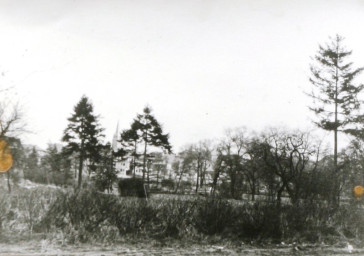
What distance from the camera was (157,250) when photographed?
950 centimetres

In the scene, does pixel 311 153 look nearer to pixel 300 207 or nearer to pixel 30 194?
pixel 300 207

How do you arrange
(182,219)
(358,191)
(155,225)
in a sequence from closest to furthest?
(155,225), (182,219), (358,191)

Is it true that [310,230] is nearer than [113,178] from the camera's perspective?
Yes

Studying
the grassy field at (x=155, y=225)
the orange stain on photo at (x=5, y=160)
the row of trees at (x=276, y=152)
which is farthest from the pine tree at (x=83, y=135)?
the grassy field at (x=155, y=225)

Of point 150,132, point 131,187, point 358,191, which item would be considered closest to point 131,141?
point 150,132

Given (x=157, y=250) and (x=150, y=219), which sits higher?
(x=150, y=219)

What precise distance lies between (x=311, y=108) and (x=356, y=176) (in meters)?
7.92

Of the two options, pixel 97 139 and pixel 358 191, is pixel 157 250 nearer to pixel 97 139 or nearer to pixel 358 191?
pixel 358 191

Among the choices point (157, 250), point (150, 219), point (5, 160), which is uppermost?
point (5, 160)

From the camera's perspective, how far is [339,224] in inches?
540

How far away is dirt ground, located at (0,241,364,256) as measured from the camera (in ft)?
27.6

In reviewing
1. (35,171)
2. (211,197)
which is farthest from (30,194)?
(35,171)

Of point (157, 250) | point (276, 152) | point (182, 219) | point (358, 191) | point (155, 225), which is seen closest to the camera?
point (157, 250)

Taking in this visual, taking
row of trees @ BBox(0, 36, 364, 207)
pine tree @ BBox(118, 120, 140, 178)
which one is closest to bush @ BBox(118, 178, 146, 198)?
row of trees @ BBox(0, 36, 364, 207)
